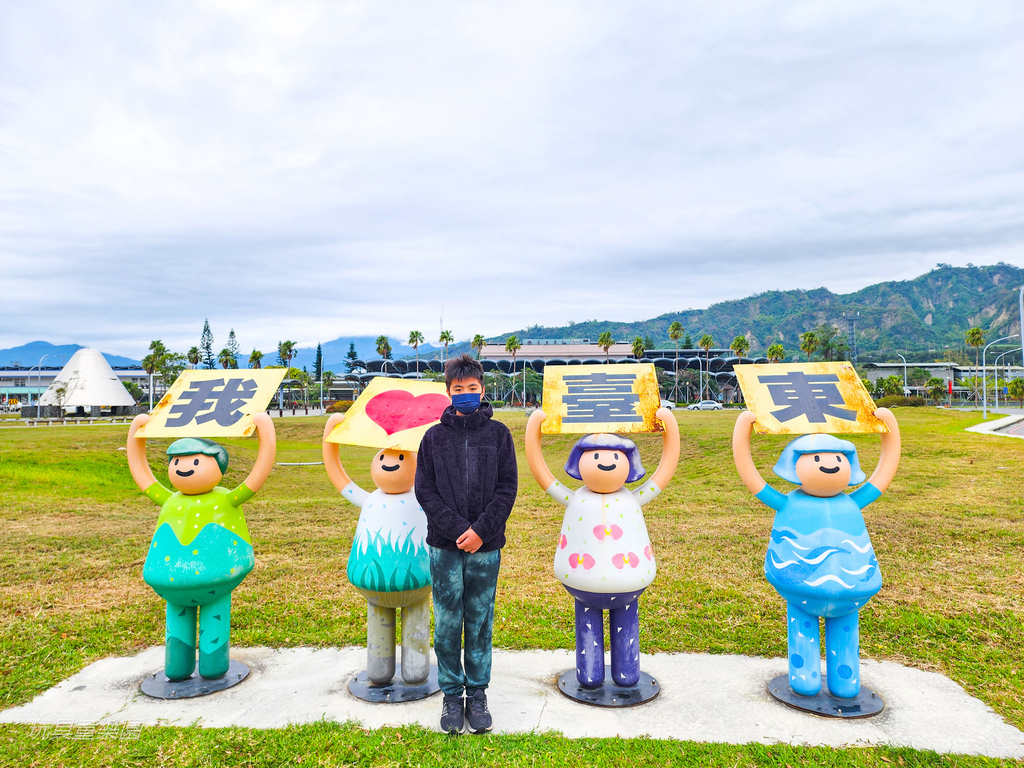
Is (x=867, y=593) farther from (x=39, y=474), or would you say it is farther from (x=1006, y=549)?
(x=39, y=474)

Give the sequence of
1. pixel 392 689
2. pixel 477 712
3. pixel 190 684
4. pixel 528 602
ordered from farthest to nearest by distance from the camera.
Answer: pixel 528 602 < pixel 190 684 < pixel 392 689 < pixel 477 712

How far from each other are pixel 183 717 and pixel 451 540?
1.98 meters

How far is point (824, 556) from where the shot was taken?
3756mm

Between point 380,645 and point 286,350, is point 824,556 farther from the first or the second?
point 286,350

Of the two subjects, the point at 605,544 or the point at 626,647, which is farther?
the point at 626,647

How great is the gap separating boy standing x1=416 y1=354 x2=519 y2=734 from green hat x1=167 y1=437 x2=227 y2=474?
1578 mm

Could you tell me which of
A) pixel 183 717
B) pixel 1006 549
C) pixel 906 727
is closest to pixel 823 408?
pixel 906 727

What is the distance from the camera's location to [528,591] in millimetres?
6215

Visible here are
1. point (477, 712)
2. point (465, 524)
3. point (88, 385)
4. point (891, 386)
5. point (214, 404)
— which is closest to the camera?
point (465, 524)

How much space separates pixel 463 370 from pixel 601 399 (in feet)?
3.52

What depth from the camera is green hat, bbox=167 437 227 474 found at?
415 cm

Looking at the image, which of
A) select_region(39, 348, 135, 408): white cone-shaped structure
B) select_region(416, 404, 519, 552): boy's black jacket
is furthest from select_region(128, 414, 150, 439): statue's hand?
select_region(39, 348, 135, 408): white cone-shaped structure

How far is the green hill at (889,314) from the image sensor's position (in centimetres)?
13525

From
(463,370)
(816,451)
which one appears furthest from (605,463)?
(816,451)
